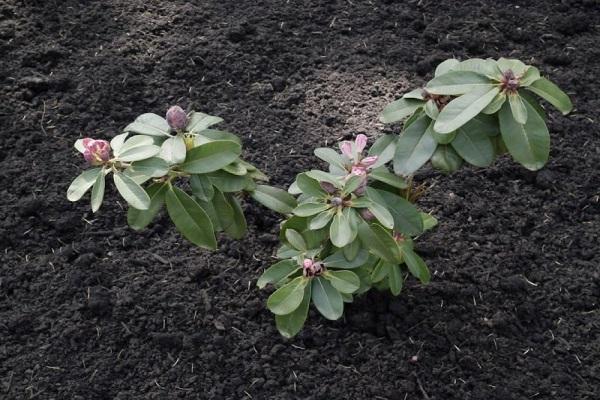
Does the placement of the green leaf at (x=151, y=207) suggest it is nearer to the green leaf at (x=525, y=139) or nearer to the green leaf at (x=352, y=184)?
the green leaf at (x=352, y=184)

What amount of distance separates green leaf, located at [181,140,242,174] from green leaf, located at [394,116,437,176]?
355mm

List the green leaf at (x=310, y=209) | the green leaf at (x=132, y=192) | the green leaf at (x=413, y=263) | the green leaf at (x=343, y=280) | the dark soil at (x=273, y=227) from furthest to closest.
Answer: the dark soil at (x=273, y=227) → the green leaf at (x=413, y=263) → the green leaf at (x=343, y=280) → the green leaf at (x=310, y=209) → the green leaf at (x=132, y=192)

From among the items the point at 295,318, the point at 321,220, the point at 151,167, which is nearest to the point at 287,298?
the point at 295,318

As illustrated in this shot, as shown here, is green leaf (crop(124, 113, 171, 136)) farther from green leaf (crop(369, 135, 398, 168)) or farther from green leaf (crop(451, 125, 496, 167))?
green leaf (crop(451, 125, 496, 167))

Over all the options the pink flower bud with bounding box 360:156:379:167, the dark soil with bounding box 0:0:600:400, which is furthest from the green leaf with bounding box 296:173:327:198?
the dark soil with bounding box 0:0:600:400

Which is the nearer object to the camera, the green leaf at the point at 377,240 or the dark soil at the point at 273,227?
the green leaf at the point at 377,240

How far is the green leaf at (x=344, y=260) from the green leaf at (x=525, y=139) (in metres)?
0.40

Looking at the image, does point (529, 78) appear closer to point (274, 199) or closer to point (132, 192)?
point (274, 199)

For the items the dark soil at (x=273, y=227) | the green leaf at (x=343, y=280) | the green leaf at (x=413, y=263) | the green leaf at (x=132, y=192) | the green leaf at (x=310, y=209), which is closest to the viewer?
the green leaf at (x=132, y=192)

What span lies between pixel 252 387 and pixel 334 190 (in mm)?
656

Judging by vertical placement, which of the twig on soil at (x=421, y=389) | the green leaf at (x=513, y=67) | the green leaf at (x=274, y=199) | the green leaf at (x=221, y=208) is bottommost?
the twig on soil at (x=421, y=389)

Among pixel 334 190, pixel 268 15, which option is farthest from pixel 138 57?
pixel 334 190

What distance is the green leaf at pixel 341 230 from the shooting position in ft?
4.93

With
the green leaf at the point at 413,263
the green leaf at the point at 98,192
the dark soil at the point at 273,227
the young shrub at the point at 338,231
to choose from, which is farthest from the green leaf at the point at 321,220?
the dark soil at the point at 273,227
